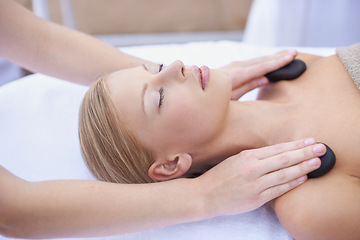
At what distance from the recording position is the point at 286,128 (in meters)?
Result: 1.19

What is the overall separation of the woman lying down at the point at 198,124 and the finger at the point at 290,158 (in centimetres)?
7

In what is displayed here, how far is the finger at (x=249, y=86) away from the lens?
1.42 meters

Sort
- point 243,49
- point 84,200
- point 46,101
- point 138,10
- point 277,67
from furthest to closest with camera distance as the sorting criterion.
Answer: point 138,10 → point 243,49 → point 46,101 → point 277,67 → point 84,200

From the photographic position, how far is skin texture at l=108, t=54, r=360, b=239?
940 mm

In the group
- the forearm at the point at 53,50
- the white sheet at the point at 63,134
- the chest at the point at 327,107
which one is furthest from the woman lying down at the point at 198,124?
the forearm at the point at 53,50

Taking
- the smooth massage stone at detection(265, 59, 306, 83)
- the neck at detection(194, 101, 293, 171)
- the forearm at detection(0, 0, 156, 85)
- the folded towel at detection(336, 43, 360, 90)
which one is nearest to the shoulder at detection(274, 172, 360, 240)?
the neck at detection(194, 101, 293, 171)

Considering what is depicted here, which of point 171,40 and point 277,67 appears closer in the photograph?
point 277,67

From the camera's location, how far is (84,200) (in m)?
0.88

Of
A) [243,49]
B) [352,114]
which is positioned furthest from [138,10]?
[352,114]

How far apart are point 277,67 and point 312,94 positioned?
19cm

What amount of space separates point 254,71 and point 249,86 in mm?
62

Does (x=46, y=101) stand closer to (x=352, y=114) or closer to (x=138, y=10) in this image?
(x=352, y=114)

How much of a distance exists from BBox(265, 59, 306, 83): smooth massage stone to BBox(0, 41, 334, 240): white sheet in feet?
0.60

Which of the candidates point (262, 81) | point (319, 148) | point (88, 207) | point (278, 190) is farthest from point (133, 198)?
point (262, 81)
